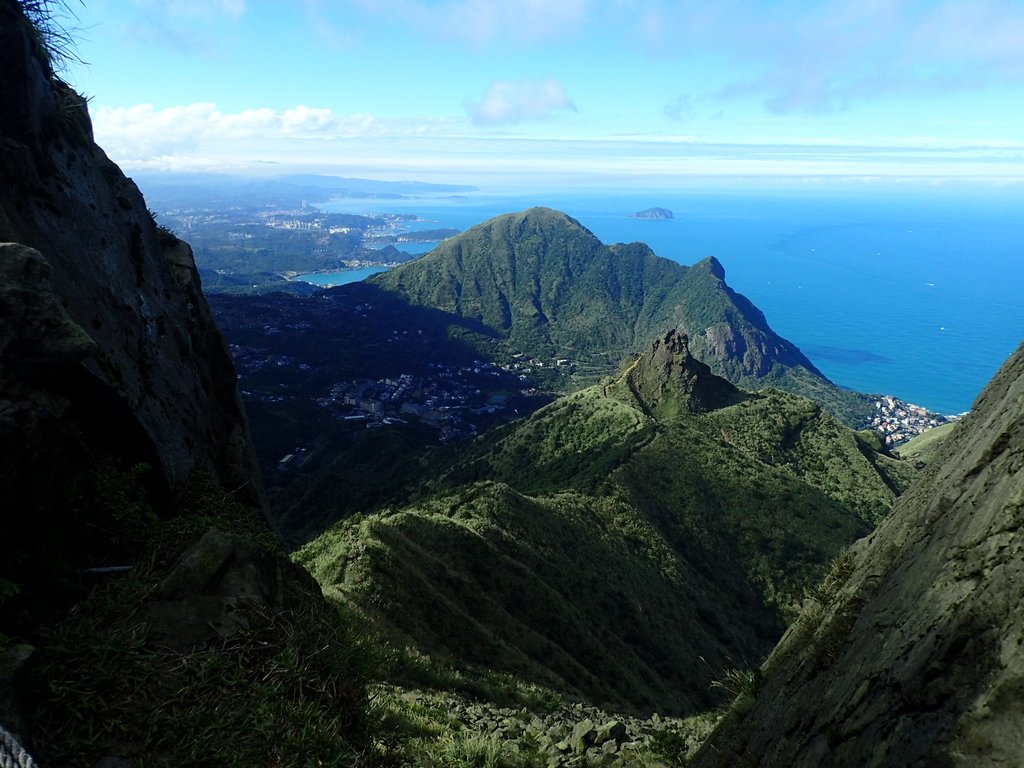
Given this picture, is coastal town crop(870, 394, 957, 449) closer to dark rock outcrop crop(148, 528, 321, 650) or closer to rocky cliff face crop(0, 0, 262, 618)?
rocky cliff face crop(0, 0, 262, 618)

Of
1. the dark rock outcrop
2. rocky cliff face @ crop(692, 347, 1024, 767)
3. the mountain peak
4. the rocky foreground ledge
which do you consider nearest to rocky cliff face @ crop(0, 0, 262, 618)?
the dark rock outcrop

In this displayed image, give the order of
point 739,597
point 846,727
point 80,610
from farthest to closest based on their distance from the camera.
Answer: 1. point 739,597
2. point 80,610
3. point 846,727

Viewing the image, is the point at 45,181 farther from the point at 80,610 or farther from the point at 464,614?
the point at 464,614

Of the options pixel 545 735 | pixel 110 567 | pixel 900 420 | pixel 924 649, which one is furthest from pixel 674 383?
pixel 900 420

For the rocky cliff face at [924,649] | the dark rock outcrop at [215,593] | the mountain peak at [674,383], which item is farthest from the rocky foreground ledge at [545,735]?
the mountain peak at [674,383]

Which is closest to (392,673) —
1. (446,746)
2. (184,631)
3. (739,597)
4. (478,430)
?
(446,746)

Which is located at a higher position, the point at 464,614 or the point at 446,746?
the point at 446,746
